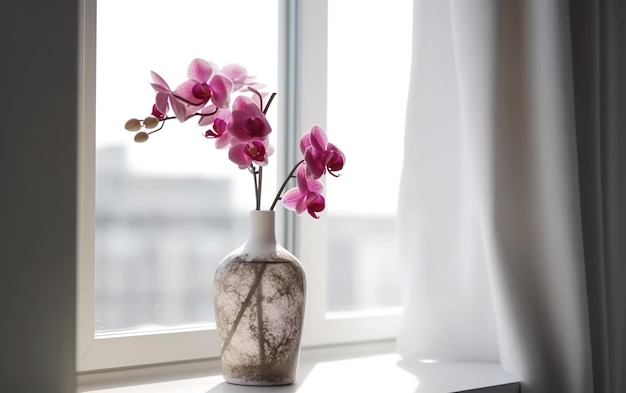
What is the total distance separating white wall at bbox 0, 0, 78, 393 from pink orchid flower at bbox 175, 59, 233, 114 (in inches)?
8.2

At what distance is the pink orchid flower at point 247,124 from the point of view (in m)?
1.27

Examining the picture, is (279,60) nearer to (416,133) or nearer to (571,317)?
(416,133)

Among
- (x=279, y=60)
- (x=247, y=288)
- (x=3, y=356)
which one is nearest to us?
(x=3, y=356)

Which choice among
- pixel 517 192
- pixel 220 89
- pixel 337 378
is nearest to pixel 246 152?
pixel 220 89

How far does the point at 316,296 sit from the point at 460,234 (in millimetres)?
364

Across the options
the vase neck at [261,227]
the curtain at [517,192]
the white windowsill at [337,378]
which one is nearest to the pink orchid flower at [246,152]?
the vase neck at [261,227]

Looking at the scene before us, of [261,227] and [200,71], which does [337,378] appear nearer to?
[261,227]

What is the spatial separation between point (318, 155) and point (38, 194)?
475 millimetres

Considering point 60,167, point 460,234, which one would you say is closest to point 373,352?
point 460,234

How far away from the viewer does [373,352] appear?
1867 millimetres

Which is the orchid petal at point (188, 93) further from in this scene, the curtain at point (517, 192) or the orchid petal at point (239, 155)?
the curtain at point (517, 192)

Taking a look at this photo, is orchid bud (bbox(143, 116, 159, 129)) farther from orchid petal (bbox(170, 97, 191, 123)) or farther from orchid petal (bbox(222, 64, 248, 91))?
orchid petal (bbox(222, 64, 248, 91))

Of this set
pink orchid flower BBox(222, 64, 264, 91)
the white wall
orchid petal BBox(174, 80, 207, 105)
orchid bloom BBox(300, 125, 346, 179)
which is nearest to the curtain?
orchid bloom BBox(300, 125, 346, 179)

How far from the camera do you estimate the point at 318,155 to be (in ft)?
4.35
